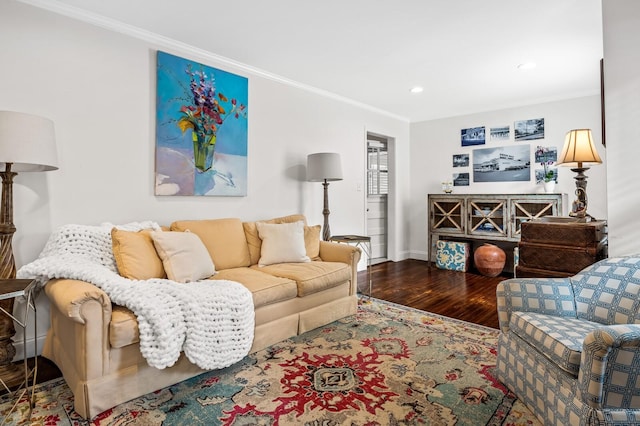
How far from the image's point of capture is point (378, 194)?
5773 millimetres

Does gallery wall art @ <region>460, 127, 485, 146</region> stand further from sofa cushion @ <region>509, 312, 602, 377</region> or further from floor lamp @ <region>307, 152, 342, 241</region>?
sofa cushion @ <region>509, 312, 602, 377</region>

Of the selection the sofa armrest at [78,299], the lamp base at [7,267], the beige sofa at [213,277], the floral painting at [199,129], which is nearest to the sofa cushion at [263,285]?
the beige sofa at [213,277]

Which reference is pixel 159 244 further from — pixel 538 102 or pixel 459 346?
pixel 538 102

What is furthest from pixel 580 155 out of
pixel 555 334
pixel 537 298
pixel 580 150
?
pixel 555 334

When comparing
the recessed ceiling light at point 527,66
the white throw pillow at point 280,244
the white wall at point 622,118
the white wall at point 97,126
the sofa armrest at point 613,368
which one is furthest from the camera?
the recessed ceiling light at point 527,66

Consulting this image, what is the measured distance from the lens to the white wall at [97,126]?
233cm

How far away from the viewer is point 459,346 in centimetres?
248

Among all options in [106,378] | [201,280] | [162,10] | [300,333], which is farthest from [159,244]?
[162,10]

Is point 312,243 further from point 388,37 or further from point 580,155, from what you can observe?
point 580,155

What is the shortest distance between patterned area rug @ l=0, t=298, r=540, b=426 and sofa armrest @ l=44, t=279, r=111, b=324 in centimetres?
51

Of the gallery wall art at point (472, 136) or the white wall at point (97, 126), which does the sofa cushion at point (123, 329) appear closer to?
the white wall at point (97, 126)

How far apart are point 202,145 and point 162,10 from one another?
1087 mm

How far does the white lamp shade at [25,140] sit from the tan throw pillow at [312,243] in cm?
205

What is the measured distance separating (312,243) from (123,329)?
6.31 feet
